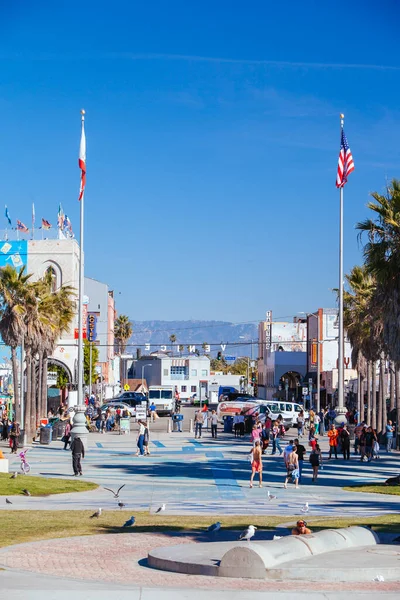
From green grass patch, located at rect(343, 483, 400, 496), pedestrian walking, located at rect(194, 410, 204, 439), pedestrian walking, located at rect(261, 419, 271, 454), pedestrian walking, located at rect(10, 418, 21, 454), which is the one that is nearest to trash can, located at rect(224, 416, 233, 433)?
pedestrian walking, located at rect(194, 410, 204, 439)

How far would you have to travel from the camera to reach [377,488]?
96.5ft

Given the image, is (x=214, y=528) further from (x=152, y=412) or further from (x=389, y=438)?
(x=152, y=412)

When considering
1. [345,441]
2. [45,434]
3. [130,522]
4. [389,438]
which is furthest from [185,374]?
[130,522]

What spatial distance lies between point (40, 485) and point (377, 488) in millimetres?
10268

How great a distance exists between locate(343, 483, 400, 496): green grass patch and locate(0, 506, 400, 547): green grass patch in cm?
588

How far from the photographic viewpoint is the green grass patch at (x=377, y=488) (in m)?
28.7

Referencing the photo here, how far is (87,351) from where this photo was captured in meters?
102

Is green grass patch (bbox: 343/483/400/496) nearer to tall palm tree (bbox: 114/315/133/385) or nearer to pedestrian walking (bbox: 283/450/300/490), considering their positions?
pedestrian walking (bbox: 283/450/300/490)

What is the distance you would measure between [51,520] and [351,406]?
216 feet

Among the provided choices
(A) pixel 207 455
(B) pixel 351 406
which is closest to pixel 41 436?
(A) pixel 207 455

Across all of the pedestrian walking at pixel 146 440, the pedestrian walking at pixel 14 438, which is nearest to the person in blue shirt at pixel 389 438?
the pedestrian walking at pixel 146 440

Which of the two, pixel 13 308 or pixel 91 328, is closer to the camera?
pixel 13 308

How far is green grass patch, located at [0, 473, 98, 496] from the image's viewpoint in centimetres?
2761

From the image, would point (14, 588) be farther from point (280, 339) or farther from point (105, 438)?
point (280, 339)
